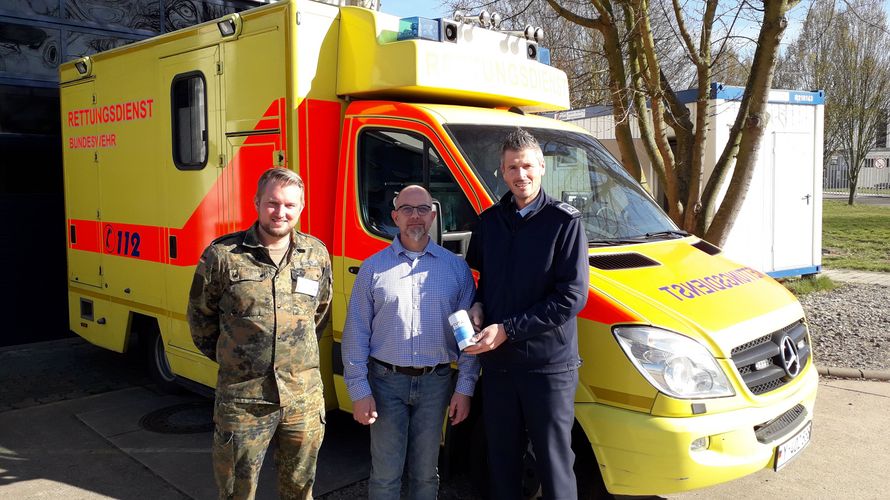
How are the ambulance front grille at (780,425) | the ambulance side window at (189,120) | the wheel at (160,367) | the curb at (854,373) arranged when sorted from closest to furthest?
1. the ambulance front grille at (780,425)
2. the ambulance side window at (189,120)
3. the wheel at (160,367)
4. the curb at (854,373)

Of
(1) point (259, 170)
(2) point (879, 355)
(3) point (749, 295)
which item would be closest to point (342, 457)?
(1) point (259, 170)

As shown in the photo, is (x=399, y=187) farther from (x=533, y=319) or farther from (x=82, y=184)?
(x=82, y=184)

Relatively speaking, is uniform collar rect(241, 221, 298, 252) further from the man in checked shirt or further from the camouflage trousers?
the camouflage trousers

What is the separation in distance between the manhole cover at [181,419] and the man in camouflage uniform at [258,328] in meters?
2.69

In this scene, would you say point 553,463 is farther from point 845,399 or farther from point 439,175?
point 845,399

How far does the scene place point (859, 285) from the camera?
38.4 feet

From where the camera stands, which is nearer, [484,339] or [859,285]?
[484,339]

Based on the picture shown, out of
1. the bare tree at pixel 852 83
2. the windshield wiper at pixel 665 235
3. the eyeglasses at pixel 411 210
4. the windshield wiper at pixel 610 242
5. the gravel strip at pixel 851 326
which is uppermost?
the bare tree at pixel 852 83

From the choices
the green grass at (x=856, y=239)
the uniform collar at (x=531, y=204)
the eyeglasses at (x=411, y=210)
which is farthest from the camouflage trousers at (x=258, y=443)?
the green grass at (x=856, y=239)

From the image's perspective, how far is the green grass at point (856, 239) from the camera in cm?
1462

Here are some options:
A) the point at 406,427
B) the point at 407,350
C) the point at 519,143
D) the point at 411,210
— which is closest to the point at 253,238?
the point at 411,210

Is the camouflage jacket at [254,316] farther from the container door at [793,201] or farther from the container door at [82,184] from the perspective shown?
the container door at [793,201]

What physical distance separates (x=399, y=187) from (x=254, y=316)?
158 centimetres

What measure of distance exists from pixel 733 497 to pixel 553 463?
5.83 feet
